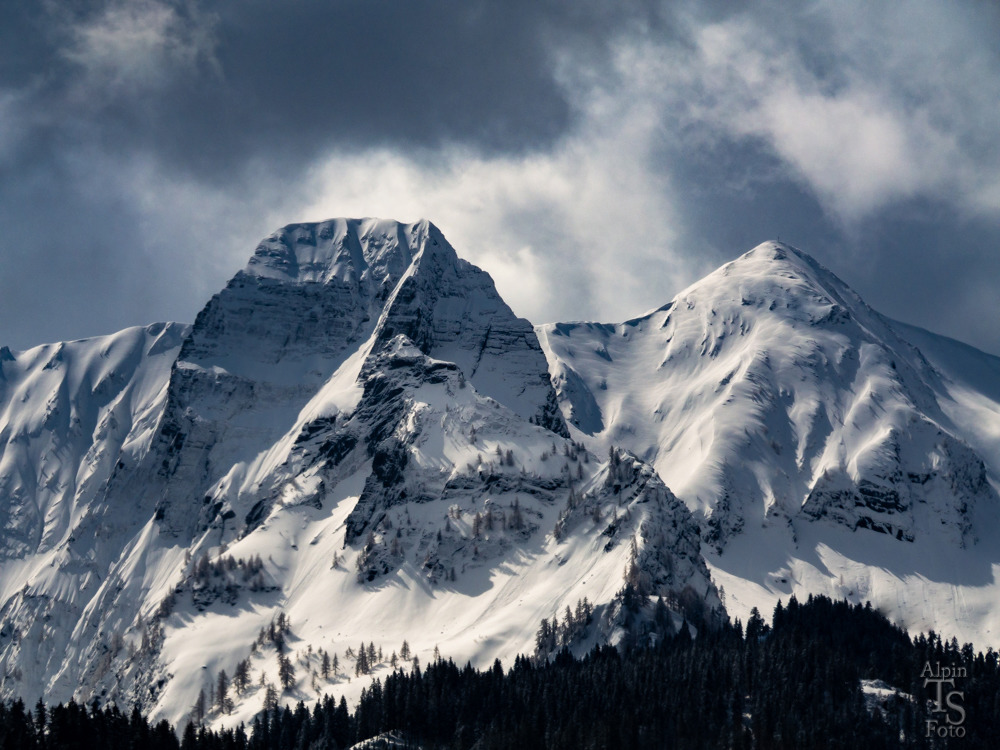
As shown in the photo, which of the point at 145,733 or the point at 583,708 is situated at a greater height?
the point at 583,708

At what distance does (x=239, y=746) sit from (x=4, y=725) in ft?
107

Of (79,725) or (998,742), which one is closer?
(79,725)

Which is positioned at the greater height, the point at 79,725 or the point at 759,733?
the point at 759,733

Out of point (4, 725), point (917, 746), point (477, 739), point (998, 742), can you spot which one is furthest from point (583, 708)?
point (4, 725)

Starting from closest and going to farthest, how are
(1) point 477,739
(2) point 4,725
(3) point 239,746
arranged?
(2) point 4,725 → (3) point 239,746 → (1) point 477,739

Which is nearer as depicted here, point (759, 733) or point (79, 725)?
point (79, 725)

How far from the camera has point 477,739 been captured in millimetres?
198375

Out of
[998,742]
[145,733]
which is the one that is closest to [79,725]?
[145,733]

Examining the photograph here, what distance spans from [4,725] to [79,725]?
31.2 feet

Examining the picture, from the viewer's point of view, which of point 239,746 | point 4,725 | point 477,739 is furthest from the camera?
point 477,739

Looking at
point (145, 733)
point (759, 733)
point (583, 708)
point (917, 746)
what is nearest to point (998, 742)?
point (917, 746)

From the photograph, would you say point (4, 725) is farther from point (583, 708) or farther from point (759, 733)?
point (759, 733)

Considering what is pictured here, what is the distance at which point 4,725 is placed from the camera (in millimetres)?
166750

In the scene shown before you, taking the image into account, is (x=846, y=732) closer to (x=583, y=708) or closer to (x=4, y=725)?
(x=583, y=708)
